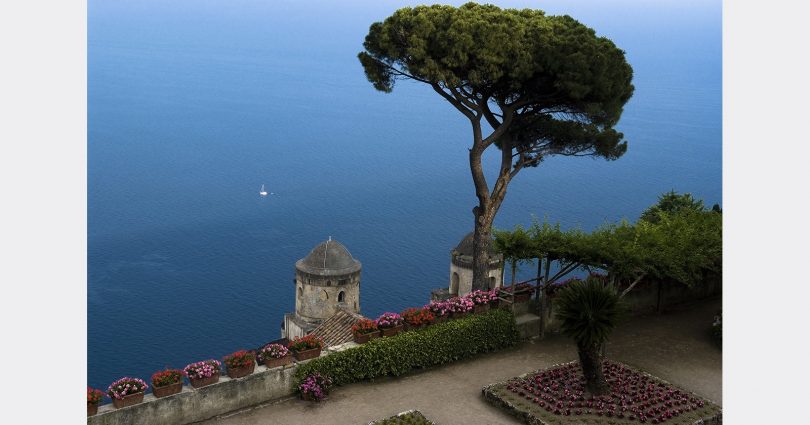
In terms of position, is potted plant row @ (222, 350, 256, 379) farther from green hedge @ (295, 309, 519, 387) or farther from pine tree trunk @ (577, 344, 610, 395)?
pine tree trunk @ (577, 344, 610, 395)

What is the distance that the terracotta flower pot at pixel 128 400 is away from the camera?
12.5 metres

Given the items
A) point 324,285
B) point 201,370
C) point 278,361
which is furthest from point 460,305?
point 324,285

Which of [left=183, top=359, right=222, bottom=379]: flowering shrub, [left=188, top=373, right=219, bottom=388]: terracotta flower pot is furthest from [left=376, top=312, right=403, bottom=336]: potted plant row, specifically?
[left=188, top=373, right=219, bottom=388]: terracotta flower pot

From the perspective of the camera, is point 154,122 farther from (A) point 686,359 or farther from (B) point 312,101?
(A) point 686,359

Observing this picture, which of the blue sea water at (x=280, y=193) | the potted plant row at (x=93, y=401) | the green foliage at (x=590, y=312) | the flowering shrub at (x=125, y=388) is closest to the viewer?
the potted plant row at (x=93, y=401)

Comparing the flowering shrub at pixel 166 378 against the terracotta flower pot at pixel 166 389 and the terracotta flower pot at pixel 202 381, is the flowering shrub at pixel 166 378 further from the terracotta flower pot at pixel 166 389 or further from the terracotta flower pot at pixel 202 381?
the terracotta flower pot at pixel 202 381

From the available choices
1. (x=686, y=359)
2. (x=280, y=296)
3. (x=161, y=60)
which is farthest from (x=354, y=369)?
(x=161, y=60)

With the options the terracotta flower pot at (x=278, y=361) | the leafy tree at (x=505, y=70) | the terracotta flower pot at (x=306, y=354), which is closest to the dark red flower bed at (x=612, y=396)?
the terracotta flower pot at (x=306, y=354)

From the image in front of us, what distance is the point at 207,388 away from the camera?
13.2 metres

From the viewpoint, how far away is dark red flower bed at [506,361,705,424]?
1343cm

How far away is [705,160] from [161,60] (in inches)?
5438

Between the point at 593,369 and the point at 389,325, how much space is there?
12.1 feet
